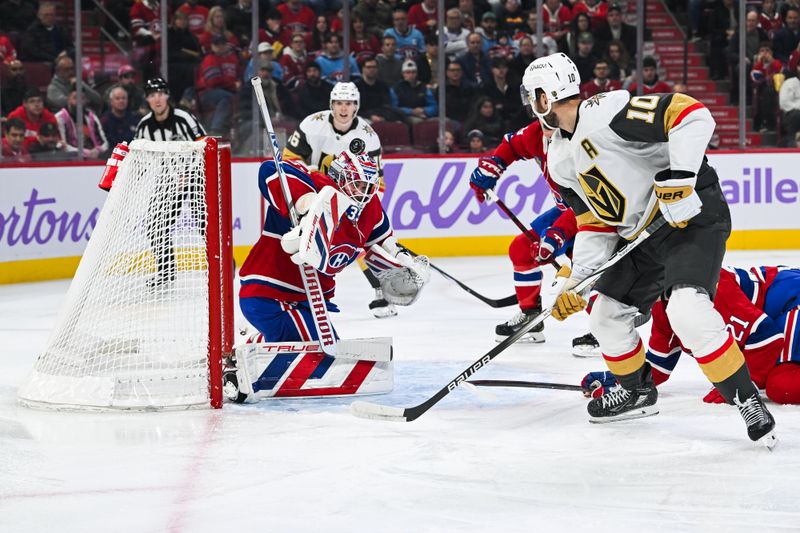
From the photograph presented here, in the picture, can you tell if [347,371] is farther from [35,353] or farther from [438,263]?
[438,263]

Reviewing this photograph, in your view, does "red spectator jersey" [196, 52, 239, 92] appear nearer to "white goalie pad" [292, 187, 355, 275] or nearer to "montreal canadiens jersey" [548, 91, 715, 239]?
"white goalie pad" [292, 187, 355, 275]

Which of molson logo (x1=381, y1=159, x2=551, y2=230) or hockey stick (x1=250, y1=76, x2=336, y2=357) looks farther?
molson logo (x1=381, y1=159, x2=551, y2=230)

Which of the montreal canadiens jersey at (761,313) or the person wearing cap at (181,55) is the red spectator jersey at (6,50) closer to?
the person wearing cap at (181,55)

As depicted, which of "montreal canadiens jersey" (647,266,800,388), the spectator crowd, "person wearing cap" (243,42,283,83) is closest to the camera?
A: "montreal canadiens jersey" (647,266,800,388)

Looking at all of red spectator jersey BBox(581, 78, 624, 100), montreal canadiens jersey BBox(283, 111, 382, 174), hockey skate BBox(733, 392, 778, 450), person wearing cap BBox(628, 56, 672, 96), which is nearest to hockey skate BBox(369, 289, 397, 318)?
montreal canadiens jersey BBox(283, 111, 382, 174)

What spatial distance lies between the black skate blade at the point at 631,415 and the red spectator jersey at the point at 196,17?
553 centimetres

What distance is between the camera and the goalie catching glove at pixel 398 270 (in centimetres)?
437

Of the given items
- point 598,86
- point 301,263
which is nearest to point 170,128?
point 301,263

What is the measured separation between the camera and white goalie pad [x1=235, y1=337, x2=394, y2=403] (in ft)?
13.4

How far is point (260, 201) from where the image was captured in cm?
828

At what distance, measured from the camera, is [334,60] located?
8.84m

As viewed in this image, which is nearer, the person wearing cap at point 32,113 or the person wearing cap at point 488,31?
the person wearing cap at point 32,113

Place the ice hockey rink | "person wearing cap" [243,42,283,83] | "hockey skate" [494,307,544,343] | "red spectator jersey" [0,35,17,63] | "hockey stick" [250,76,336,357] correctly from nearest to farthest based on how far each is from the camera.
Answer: the ice hockey rink
"hockey stick" [250,76,336,357]
"hockey skate" [494,307,544,343]
"red spectator jersey" [0,35,17,63]
"person wearing cap" [243,42,283,83]

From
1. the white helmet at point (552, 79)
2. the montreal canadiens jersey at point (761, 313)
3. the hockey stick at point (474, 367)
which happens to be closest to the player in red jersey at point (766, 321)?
the montreal canadiens jersey at point (761, 313)
